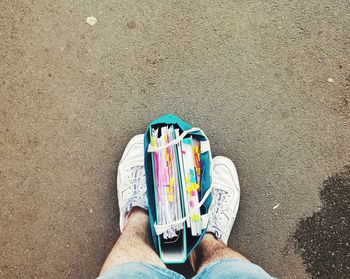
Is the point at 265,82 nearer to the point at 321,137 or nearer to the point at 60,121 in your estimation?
the point at 321,137

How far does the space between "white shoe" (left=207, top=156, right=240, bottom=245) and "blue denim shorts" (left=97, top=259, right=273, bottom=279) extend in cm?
28

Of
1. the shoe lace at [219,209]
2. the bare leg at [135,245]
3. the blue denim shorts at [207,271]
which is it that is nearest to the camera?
the blue denim shorts at [207,271]

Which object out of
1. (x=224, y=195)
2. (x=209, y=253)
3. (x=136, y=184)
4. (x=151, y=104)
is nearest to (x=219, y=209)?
(x=224, y=195)

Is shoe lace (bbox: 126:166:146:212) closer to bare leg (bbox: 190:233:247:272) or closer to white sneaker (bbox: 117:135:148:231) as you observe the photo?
white sneaker (bbox: 117:135:148:231)

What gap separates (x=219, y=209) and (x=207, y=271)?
0.36 metres

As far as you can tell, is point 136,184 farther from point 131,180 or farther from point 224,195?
point 224,195

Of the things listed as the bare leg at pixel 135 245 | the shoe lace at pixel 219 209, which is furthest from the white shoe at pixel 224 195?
the bare leg at pixel 135 245

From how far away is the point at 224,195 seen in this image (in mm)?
1660

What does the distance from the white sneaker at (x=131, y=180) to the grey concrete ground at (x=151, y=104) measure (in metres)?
0.07

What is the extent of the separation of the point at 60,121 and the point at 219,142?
0.67m

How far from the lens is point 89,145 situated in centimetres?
167

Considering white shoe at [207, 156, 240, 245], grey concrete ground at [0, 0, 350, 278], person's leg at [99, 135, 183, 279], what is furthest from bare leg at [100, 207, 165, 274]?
white shoe at [207, 156, 240, 245]

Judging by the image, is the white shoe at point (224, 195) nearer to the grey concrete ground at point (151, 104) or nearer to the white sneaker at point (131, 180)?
the grey concrete ground at point (151, 104)

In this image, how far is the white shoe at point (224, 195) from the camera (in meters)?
1.62
